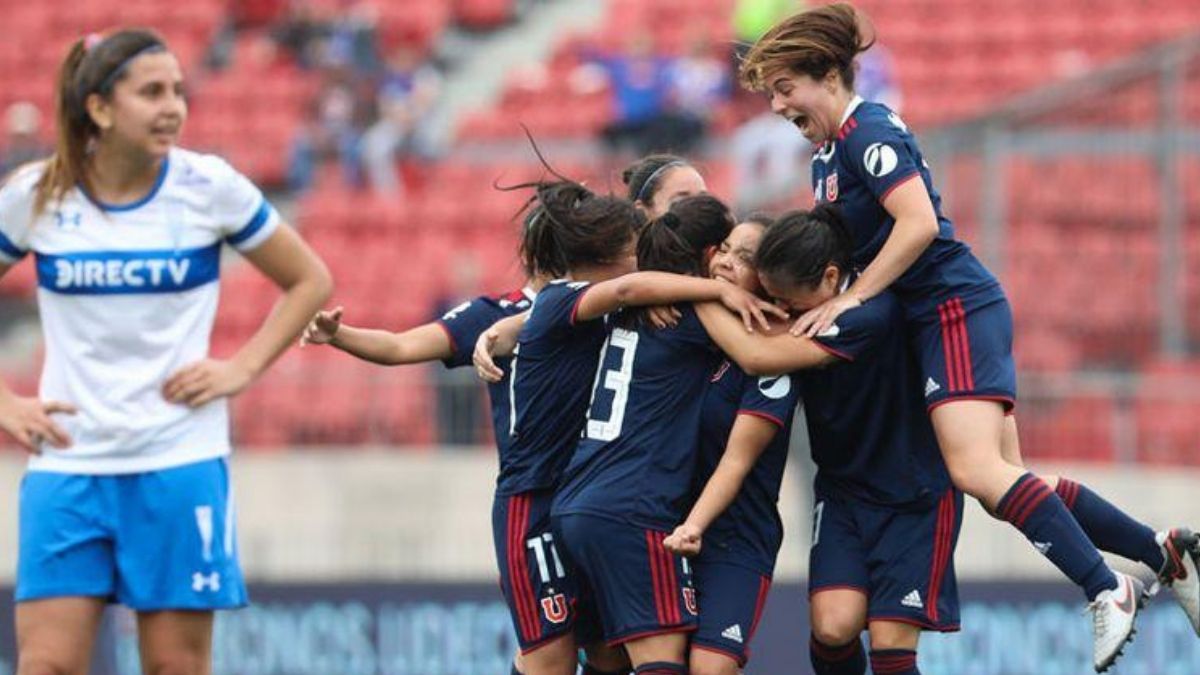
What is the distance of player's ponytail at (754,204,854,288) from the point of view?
6.91 m

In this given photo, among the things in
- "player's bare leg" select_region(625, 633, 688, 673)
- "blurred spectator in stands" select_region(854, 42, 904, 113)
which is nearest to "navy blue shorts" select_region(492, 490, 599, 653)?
"player's bare leg" select_region(625, 633, 688, 673)

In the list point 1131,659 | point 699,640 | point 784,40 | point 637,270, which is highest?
point 784,40

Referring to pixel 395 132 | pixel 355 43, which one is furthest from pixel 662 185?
pixel 355 43

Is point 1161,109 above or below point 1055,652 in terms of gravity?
above

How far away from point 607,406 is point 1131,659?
5183 millimetres

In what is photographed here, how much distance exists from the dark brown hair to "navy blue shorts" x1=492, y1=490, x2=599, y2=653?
1.44 meters

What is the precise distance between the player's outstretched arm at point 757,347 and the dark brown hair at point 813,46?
2.48ft

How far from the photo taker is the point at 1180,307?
12.6 meters

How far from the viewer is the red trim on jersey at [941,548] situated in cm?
725

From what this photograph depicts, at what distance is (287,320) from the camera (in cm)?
689

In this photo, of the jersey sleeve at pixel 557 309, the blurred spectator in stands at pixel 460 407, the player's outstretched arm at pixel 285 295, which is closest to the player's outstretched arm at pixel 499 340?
the jersey sleeve at pixel 557 309

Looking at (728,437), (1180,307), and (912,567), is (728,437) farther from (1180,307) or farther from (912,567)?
(1180,307)

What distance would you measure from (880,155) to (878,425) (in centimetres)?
83

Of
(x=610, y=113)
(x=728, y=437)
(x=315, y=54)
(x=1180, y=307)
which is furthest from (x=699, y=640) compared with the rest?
(x=315, y=54)
